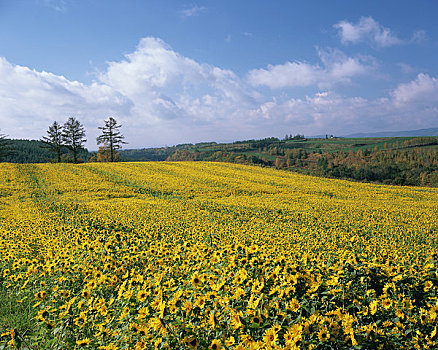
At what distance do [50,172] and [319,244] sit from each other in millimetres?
34042

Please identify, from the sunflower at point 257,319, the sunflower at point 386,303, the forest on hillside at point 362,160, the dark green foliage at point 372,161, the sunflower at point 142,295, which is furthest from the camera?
the forest on hillside at point 362,160

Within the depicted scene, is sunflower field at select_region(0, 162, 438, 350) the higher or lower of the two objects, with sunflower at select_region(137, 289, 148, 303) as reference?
lower

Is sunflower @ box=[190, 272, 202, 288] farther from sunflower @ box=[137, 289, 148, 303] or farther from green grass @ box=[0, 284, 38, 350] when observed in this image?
green grass @ box=[0, 284, 38, 350]

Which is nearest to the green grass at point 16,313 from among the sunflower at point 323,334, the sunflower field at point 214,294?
the sunflower field at point 214,294

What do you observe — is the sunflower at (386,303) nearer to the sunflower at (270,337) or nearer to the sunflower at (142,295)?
the sunflower at (270,337)

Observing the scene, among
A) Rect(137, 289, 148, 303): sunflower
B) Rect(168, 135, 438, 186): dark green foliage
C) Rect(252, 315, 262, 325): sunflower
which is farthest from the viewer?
Rect(168, 135, 438, 186): dark green foliage

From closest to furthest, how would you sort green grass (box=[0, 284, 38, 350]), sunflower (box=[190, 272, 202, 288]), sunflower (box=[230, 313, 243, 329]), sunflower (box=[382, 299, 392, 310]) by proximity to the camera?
sunflower (box=[230, 313, 243, 329])
sunflower (box=[382, 299, 392, 310])
sunflower (box=[190, 272, 202, 288])
green grass (box=[0, 284, 38, 350])

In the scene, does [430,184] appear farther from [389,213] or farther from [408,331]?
[408,331]

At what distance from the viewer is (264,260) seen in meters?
3.73

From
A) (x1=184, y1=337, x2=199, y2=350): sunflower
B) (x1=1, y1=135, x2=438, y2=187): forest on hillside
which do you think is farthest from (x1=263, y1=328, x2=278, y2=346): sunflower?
(x1=1, y1=135, x2=438, y2=187): forest on hillside

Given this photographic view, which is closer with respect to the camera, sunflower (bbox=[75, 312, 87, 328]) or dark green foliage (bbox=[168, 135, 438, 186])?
sunflower (bbox=[75, 312, 87, 328])

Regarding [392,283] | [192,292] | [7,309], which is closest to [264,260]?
[192,292]

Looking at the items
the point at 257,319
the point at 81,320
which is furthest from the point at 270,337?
the point at 81,320

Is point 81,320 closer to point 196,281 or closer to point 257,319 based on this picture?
point 196,281
